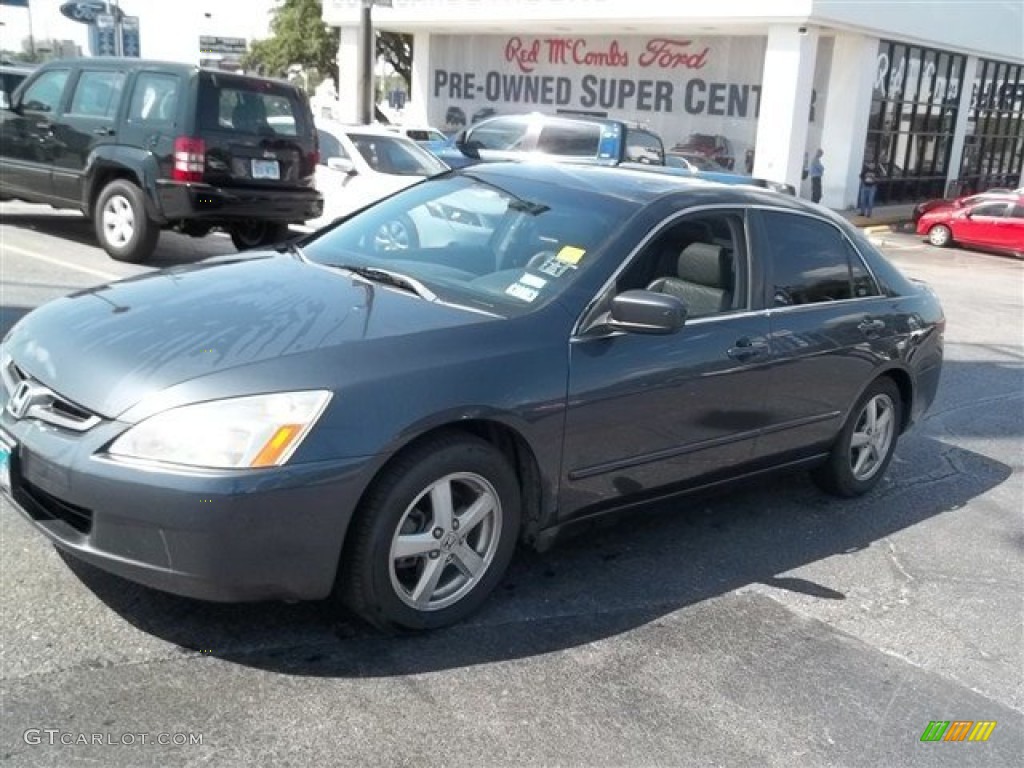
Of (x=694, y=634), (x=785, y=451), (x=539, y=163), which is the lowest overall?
(x=694, y=634)

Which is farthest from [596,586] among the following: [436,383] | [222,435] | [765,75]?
[765,75]

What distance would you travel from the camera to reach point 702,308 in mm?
4375

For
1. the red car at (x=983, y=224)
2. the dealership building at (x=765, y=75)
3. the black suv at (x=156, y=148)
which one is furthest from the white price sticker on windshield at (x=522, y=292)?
the dealership building at (x=765, y=75)

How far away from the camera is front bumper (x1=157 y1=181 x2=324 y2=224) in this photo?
934 centimetres

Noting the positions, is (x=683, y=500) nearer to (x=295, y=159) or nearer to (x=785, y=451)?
(x=785, y=451)

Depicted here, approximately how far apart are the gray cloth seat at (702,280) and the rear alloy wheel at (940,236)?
64.5 feet

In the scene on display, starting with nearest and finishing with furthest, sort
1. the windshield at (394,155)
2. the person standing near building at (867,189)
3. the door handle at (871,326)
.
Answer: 1. the door handle at (871,326)
2. the windshield at (394,155)
3. the person standing near building at (867,189)

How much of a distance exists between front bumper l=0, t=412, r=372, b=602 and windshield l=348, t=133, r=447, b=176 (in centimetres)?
945

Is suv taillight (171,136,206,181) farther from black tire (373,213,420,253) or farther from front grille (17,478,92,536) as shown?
front grille (17,478,92,536)

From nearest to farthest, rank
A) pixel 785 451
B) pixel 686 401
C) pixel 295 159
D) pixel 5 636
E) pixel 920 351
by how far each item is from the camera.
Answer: pixel 5 636, pixel 686 401, pixel 785 451, pixel 920 351, pixel 295 159

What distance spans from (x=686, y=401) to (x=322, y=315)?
1.51 m

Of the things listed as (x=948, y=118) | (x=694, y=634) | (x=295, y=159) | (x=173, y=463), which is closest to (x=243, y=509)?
(x=173, y=463)

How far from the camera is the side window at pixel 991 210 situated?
70.4 feet

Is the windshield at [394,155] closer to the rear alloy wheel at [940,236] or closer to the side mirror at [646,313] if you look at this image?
the side mirror at [646,313]
